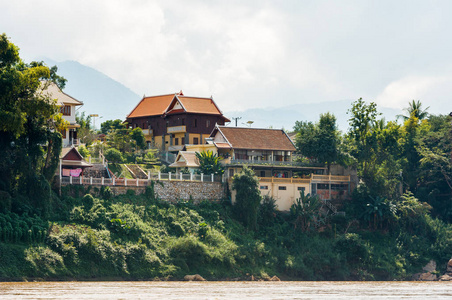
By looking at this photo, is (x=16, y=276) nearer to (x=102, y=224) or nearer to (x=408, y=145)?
(x=102, y=224)

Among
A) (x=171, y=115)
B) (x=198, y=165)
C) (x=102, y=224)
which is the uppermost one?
(x=171, y=115)

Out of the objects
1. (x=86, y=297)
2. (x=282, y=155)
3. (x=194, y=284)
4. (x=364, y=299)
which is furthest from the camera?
(x=282, y=155)

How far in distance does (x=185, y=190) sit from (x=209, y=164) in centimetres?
479

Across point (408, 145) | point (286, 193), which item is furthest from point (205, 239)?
point (408, 145)

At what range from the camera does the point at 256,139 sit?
2901 inches

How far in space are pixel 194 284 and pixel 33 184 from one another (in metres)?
13.8

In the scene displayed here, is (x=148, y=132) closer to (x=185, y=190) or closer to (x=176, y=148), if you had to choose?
(x=176, y=148)

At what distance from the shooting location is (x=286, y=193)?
66.8 metres

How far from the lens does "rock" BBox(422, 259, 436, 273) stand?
2488 inches

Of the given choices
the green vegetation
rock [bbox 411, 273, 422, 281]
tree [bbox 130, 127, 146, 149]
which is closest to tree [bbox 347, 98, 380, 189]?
the green vegetation

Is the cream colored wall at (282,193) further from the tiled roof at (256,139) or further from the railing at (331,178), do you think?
the tiled roof at (256,139)

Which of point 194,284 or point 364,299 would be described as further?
point 194,284

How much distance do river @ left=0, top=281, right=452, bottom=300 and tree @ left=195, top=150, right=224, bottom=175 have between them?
15137 millimetres

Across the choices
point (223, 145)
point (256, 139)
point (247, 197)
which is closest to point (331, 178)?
point (256, 139)
